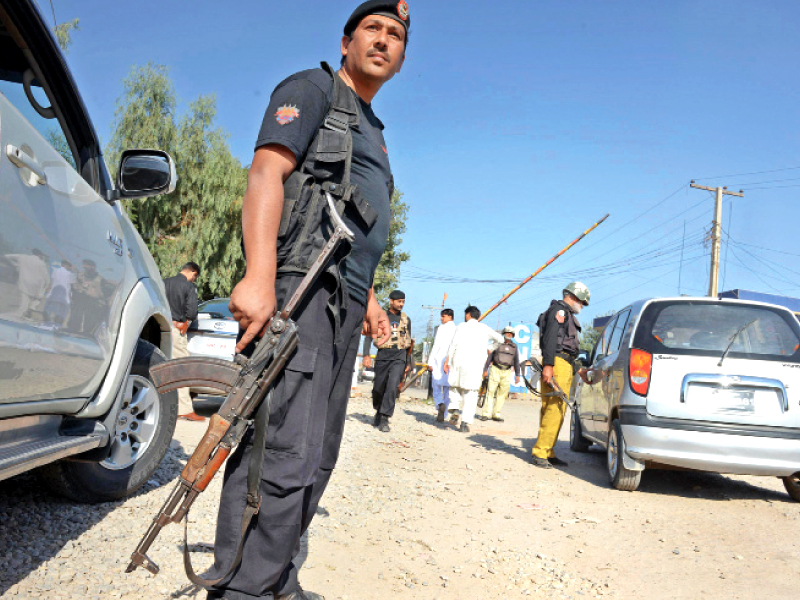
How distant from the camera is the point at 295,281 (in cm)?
223

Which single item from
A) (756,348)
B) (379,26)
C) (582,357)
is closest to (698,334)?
(756,348)

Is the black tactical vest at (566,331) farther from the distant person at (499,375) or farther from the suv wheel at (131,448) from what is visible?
Answer: the distant person at (499,375)

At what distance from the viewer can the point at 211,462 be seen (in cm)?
210

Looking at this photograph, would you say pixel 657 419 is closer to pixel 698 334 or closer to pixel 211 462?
pixel 698 334

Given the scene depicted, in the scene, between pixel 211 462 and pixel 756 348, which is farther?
pixel 756 348

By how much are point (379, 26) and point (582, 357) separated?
6266 mm

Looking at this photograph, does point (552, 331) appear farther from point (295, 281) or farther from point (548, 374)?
point (295, 281)

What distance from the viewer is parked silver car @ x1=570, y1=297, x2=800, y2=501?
5.75 m

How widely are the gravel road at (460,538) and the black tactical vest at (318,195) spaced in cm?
120

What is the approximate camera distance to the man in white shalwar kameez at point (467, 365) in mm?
11219

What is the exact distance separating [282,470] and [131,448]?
6.52 feet

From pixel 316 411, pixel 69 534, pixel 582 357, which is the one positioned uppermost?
pixel 582 357

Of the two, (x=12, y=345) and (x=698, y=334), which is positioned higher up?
(x=698, y=334)

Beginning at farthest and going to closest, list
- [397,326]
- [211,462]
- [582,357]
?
[397,326] → [582,357] → [211,462]
